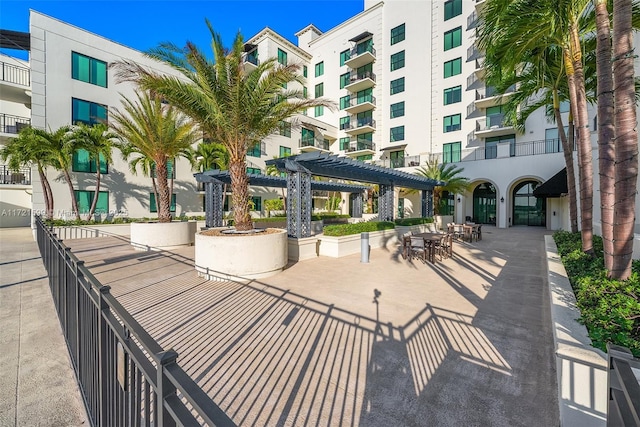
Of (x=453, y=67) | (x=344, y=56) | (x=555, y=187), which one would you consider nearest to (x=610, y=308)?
(x=555, y=187)

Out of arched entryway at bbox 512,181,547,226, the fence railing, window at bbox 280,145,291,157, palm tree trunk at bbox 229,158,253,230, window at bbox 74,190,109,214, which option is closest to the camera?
palm tree trunk at bbox 229,158,253,230

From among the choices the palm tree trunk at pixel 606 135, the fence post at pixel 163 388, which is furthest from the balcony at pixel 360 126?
the fence post at pixel 163 388

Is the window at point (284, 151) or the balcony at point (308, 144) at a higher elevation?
the balcony at point (308, 144)

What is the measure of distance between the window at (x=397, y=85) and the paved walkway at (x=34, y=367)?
1287 inches

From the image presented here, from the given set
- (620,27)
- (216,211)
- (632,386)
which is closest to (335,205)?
(216,211)

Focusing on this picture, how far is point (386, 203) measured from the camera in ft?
53.4

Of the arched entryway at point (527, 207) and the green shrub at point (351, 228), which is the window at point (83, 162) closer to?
the green shrub at point (351, 228)

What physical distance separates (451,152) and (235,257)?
25.7 metres

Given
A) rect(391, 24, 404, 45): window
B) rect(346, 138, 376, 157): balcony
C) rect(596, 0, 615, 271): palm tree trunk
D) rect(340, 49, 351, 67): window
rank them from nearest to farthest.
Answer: rect(596, 0, 615, 271): palm tree trunk
rect(391, 24, 404, 45): window
rect(346, 138, 376, 157): balcony
rect(340, 49, 351, 67): window

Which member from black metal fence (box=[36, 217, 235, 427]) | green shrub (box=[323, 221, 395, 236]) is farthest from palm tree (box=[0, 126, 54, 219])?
black metal fence (box=[36, 217, 235, 427])

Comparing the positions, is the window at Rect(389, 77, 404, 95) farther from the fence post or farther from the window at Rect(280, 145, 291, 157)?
the fence post

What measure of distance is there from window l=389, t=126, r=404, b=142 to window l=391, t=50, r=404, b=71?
6802mm

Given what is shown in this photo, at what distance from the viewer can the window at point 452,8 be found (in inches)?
1053

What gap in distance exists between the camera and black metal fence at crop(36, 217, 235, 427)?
47.1 inches
